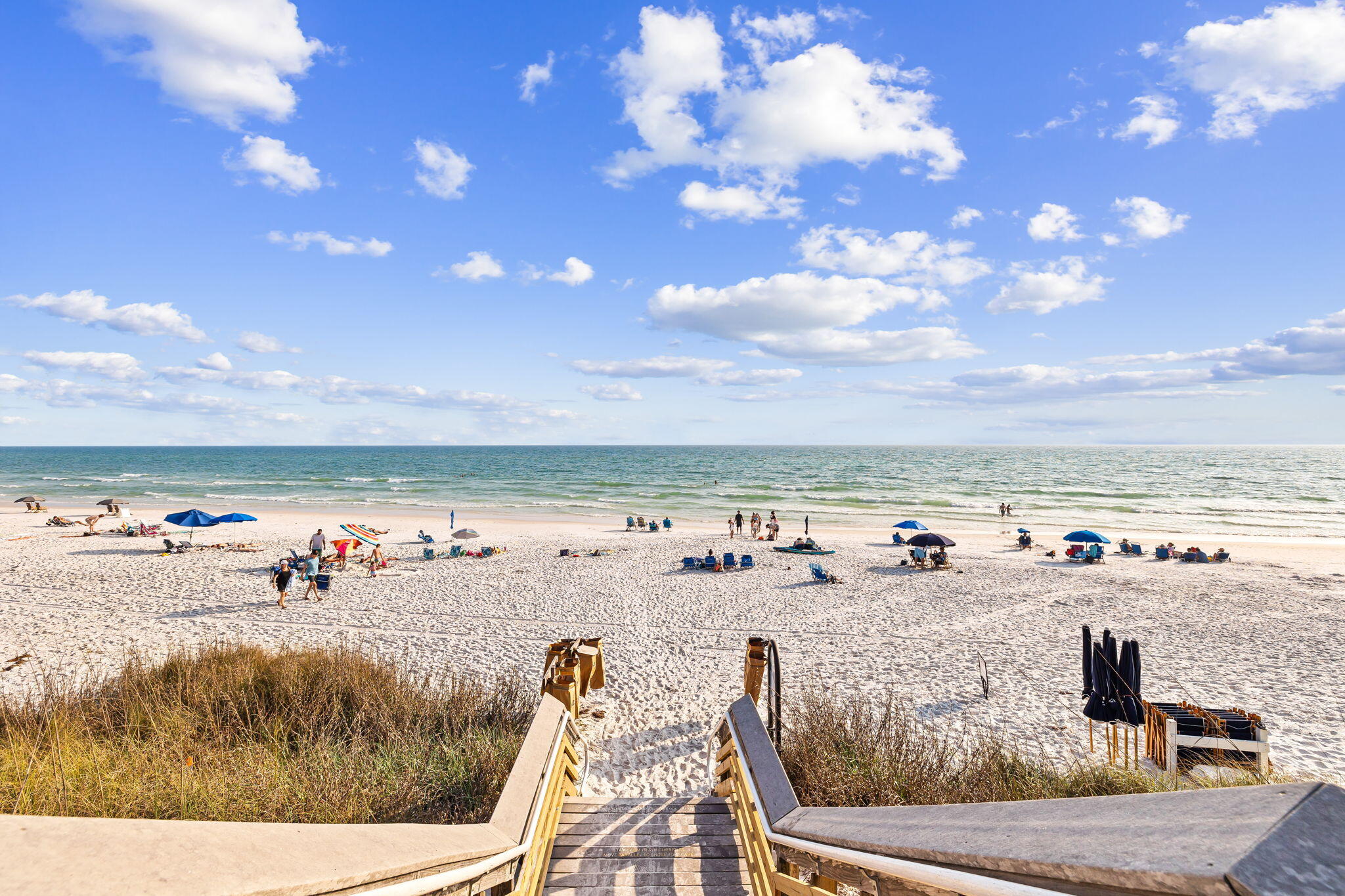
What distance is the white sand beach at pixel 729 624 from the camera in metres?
9.09

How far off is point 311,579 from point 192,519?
8353 mm

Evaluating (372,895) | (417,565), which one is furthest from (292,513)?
(372,895)

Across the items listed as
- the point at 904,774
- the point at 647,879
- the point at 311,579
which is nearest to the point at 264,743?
the point at 647,879

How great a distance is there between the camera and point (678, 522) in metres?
36.3

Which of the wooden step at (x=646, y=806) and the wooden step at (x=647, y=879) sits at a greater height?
the wooden step at (x=647, y=879)

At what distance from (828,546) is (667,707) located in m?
17.6

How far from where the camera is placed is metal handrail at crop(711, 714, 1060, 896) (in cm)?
→ 134

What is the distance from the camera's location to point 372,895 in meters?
1.80

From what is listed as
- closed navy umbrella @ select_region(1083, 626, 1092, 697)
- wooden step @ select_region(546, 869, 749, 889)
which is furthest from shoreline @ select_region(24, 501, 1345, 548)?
wooden step @ select_region(546, 869, 749, 889)

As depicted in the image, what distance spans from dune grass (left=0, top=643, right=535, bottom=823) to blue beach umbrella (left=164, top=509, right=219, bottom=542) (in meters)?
14.5

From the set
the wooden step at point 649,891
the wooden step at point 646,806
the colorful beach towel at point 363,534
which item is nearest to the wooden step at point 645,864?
the wooden step at point 649,891

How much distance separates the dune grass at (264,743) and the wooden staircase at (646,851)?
2.57ft

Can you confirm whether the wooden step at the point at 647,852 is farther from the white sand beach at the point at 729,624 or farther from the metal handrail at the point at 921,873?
the white sand beach at the point at 729,624

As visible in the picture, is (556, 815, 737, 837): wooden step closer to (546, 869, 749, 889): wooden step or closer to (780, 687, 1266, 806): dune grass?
(546, 869, 749, 889): wooden step
